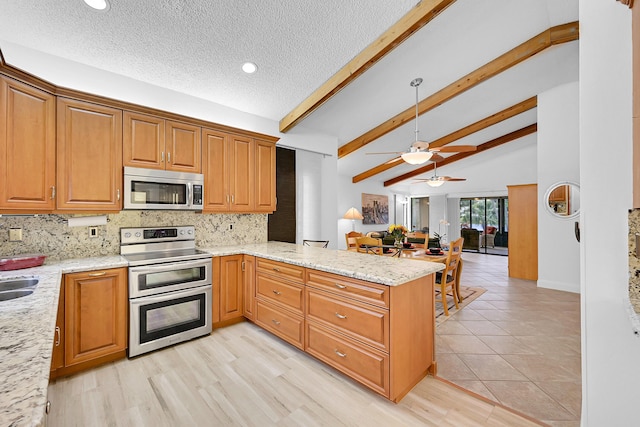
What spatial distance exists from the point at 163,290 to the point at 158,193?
38.7 inches

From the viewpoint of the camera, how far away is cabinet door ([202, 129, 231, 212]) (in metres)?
3.08

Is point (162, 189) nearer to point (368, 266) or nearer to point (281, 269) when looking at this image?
point (281, 269)

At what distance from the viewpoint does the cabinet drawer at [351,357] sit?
1.79m

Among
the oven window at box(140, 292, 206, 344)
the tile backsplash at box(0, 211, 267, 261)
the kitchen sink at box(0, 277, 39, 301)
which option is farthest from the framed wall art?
the kitchen sink at box(0, 277, 39, 301)

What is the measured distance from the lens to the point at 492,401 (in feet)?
6.12

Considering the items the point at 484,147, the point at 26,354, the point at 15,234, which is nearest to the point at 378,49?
the point at 26,354

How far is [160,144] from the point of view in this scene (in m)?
2.77

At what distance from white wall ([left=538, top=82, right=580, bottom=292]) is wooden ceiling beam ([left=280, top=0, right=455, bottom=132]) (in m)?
3.82

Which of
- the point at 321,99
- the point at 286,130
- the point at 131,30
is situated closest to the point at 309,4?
the point at 321,99

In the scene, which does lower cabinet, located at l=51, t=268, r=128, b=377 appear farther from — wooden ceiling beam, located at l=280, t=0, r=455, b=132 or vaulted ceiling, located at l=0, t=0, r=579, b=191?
wooden ceiling beam, located at l=280, t=0, r=455, b=132

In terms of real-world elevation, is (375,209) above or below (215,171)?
below

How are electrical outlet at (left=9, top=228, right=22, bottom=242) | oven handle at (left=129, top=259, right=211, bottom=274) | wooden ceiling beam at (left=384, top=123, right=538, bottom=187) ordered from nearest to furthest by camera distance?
electrical outlet at (left=9, top=228, right=22, bottom=242) < oven handle at (left=129, top=259, right=211, bottom=274) < wooden ceiling beam at (left=384, top=123, right=538, bottom=187)

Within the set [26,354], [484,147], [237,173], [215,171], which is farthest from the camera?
[484,147]

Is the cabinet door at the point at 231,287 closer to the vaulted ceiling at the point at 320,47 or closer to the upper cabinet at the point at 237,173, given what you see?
the upper cabinet at the point at 237,173
